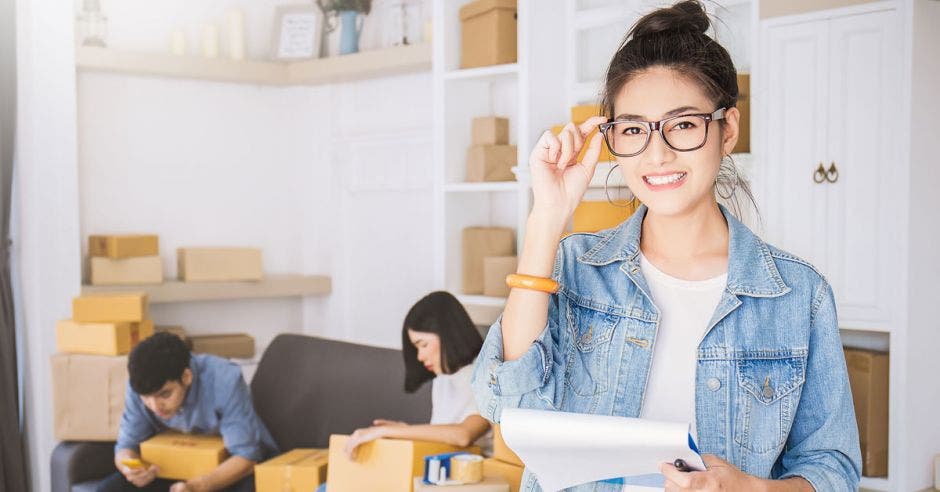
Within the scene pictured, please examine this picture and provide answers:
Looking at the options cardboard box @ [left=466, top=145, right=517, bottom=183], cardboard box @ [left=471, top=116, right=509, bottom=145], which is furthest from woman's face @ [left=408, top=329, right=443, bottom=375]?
cardboard box @ [left=471, top=116, right=509, bottom=145]

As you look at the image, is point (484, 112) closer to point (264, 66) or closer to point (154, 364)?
point (264, 66)

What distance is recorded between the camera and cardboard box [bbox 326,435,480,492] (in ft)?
8.71

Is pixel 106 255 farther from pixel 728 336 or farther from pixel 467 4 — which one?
pixel 728 336

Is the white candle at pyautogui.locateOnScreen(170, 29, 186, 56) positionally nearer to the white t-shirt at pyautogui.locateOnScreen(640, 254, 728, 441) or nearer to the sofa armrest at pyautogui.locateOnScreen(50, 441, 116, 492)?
the sofa armrest at pyautogui.locateOnScreen(50, 441, 116, 492)

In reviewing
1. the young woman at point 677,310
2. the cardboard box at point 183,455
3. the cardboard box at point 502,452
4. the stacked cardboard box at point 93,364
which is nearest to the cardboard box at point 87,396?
the stacked cardboard box at point 93,364

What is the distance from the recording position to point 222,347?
435cm

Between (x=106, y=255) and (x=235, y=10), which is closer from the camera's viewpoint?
(x=106, y=255)

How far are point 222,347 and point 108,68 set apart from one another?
1300mm

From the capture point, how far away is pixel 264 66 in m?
4.49

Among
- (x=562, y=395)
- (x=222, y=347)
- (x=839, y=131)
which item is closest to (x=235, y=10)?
(x=222, y=347)

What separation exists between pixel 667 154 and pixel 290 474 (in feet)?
7.19

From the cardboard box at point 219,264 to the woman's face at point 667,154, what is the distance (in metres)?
3.38

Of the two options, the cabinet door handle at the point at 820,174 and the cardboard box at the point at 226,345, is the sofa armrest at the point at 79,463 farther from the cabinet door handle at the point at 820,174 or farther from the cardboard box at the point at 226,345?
the cabinet door handle at the point at 820,174

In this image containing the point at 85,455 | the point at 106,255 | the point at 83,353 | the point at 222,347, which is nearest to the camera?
the point at 85,455
